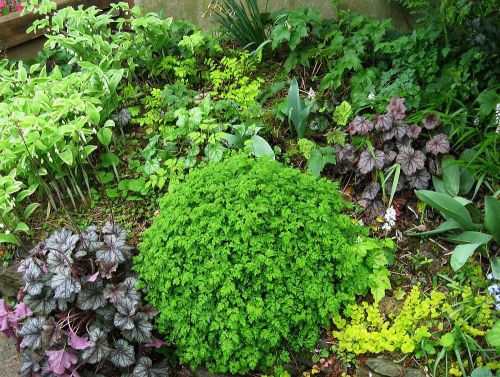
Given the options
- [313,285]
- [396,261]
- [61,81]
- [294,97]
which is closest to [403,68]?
[294,97]

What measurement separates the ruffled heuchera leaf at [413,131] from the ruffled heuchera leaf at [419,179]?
21cm

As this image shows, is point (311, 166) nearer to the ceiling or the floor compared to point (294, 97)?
nearer to the floor

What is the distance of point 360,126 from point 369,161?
0.24 m

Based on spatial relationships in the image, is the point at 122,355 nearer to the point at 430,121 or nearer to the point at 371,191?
the point at 371,191

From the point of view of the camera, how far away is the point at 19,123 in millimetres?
3104

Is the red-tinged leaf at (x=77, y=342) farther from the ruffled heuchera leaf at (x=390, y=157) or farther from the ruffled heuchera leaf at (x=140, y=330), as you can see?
the ruffled heuchera leaf at (x=390, y=157)

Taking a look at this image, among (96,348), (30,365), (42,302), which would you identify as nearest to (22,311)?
(42,302)

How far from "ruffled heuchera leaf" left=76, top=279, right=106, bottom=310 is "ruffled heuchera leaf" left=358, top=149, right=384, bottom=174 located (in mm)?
1663

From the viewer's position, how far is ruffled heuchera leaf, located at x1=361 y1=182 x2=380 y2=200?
317cm

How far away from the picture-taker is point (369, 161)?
3.17 m

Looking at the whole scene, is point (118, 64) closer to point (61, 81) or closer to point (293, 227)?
point (61, 81)

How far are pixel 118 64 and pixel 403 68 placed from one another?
204cm

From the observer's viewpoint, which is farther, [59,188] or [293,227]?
[59,188]

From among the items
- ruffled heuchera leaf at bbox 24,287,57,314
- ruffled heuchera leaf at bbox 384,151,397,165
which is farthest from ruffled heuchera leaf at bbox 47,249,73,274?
ruffled heuchera leaf at bbox 384,151,397,165
